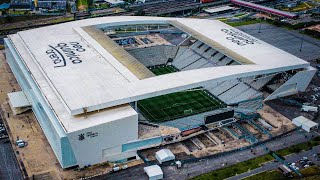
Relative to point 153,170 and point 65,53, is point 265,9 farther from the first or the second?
point 153,170

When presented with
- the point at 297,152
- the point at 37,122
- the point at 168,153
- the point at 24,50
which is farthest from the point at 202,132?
the point at 24,50

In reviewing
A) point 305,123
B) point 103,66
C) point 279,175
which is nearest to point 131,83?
point 103,66

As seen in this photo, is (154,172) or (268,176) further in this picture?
(268,176)

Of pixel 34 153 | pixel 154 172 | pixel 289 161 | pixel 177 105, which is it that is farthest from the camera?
pixel 177 105

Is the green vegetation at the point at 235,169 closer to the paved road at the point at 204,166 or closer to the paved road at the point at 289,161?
the paved road at the point at 289,161

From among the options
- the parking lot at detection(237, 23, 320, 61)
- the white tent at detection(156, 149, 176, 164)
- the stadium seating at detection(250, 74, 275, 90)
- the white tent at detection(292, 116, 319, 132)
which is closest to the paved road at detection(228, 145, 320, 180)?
the white tent at detection(292, 116, 319, 132)

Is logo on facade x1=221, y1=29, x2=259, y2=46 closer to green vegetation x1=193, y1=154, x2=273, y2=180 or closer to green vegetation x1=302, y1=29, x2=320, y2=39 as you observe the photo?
green vegetation x1=193, y1=154, x2=273, y2=180

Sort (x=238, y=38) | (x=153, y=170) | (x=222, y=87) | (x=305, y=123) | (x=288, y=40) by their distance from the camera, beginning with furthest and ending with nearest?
(x=288, y=40) → (x=238, y=38) → (x=222, y=87) → (x=305, y=123) → (x=153, y=170)

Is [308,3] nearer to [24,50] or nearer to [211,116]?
[211,116]
